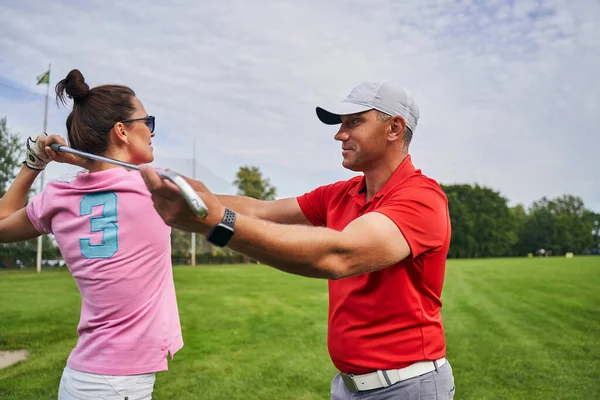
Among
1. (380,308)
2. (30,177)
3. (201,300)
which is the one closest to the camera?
(380,308)

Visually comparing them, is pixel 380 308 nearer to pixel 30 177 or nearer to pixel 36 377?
pixel 30 177

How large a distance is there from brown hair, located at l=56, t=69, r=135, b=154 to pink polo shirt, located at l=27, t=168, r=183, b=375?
0.61 feet

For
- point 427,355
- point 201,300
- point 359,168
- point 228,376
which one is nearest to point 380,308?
point 427,355

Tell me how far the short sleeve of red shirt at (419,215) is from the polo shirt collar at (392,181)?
30 centimetres

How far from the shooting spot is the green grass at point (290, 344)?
8875mm

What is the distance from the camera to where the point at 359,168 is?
10.6 feet

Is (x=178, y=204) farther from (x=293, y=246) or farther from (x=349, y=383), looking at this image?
(x=349, y=383)

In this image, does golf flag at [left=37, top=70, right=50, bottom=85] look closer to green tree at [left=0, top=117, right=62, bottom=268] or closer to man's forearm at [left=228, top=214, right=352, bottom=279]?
green tree at [left=0, top=117, right=62, bottom=268]

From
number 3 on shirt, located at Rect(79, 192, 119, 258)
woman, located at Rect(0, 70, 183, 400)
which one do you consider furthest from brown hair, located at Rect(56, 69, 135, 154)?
number 3 on shirt, located at Rect(79, 192, 119, 258)

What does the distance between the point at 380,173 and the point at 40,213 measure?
1816 mm

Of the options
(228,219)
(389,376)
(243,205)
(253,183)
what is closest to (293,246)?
(228,219)

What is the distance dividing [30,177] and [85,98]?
899 mm

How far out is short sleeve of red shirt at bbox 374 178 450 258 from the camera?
2357 millimetres

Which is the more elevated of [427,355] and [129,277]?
[129,277]
